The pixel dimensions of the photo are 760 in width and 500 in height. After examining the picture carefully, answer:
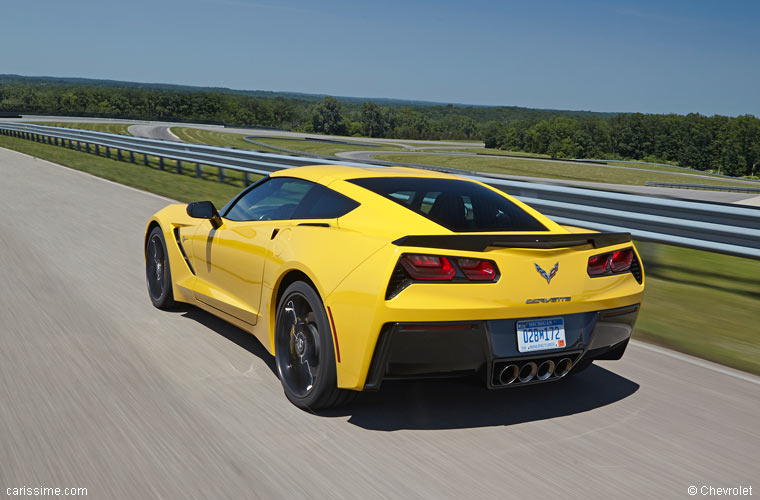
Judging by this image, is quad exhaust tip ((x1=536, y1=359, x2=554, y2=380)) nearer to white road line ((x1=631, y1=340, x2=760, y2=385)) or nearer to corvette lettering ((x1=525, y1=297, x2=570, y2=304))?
corvette lettering ((x1=525, y1=297, x2=570, y2=304))

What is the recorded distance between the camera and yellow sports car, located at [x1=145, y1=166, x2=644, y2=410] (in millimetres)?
3660

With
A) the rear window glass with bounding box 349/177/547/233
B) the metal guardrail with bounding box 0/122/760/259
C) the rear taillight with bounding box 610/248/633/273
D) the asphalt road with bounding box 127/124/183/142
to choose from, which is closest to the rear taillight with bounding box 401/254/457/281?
the rear window glass with bounding box 349/177/547/233

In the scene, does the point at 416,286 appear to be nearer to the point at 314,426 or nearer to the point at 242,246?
the point at 314,426

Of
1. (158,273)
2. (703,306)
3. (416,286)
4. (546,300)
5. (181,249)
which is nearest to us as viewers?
(416,286)

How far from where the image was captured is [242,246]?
16.3ft

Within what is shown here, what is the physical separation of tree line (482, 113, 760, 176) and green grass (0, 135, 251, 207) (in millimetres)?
82906

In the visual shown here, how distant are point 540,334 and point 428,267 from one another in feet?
2.34

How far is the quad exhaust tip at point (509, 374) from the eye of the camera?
12.6 ft

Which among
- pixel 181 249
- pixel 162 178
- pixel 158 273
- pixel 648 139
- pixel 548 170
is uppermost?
pixel 648 139

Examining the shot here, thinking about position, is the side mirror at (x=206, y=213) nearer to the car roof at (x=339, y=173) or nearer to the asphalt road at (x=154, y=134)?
the car roof at (x=339, y=173)

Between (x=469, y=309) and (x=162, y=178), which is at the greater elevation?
(x=469, y=309)

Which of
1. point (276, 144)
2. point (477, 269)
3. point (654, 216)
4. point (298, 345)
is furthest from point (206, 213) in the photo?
point (276, 144)

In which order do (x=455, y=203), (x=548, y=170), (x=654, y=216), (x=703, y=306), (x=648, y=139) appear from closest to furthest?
(x=455, y=203)
(x=703, y=306)
(x=654, y=216)
(x=548, y=170)
(x=648, y=139)

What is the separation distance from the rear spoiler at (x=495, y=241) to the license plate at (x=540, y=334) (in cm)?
39
